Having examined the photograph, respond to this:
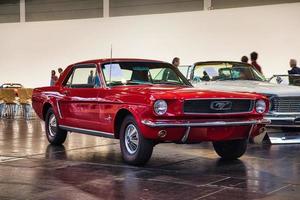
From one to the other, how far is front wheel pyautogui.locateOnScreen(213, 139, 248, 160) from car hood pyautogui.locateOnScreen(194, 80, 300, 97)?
1785 mm

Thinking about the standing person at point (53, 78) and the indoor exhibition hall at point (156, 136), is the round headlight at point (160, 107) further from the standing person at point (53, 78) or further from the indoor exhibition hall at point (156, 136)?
the standing person at point (53, 78)

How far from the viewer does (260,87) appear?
10.2 meters

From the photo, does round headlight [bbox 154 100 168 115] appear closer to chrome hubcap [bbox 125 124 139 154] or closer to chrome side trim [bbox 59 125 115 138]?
chrome hubcap [bbox 125 124 139 154]

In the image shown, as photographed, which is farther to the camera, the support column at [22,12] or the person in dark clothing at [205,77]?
the support column at [22,12]

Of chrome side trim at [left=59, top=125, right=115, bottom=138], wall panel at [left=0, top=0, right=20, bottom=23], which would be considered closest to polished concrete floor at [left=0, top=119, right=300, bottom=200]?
chrome side trim at [left=59, top=125, right=115, bottom=138]

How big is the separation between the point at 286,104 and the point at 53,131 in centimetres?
448

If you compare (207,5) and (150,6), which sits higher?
(150,6)

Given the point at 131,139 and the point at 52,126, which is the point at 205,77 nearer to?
the point at 52,126

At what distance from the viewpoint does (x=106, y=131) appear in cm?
801

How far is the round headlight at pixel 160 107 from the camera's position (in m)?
6.90

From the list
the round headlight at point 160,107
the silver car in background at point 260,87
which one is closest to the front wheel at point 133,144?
the round headlight at point 160,107

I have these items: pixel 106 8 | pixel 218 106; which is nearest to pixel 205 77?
pixel 218 106

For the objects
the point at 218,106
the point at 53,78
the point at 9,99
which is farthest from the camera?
the point at 53,78

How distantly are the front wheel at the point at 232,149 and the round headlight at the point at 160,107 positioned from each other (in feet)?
5.63
